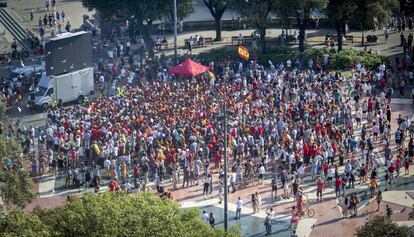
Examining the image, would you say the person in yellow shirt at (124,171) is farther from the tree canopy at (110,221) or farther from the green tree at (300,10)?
the green tree at (300,10)

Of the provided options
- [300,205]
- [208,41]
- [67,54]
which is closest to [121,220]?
[300,205]

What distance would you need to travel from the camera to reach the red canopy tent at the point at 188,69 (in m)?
65.8

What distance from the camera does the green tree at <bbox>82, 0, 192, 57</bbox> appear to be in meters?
74.0

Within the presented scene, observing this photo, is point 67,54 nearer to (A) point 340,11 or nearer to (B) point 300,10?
(B) point 300,10

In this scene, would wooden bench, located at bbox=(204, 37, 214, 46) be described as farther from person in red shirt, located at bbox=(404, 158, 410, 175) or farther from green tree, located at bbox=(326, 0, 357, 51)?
person in red shirt, located at bbox=(404, 158, 410, 175)

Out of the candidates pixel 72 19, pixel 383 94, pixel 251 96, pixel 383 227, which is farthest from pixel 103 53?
pixel 383 227

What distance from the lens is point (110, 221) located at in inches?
1341

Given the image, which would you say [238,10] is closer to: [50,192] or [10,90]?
[10,90]

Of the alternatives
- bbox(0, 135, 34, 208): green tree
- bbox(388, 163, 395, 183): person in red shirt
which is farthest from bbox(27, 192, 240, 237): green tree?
bbox(388, 163, 395, 183): person in red shirt

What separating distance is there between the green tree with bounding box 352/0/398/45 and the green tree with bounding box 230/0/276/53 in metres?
5.93

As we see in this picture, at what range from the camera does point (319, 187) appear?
4947 centimetres

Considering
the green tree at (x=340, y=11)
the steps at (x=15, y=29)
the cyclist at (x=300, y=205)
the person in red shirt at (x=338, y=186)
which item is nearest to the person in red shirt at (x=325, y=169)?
the person in red shirt at (x=338, y=186)

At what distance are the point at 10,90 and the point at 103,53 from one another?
34.9 feet

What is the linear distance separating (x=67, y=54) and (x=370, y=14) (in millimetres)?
20392
